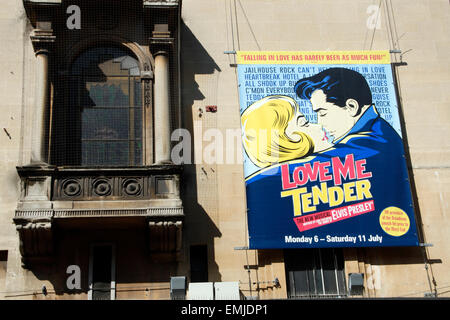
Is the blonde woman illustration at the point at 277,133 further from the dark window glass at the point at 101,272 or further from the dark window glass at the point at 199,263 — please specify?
the dark window glass at the point at 101,272

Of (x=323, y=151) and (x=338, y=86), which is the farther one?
→ (x=338, y=86)

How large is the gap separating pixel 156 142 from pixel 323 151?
4624 mm

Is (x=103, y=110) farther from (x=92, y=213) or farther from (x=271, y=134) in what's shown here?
(x=271, y=134)

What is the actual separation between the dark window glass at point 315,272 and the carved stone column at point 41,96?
6.99 meters

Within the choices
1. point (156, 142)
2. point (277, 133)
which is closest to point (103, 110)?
point (156, 142)

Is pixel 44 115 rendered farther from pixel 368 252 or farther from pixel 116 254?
pixel 368 252

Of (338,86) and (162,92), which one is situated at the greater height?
(338,86)

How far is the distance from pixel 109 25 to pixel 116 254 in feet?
21.3

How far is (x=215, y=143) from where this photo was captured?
18375mm

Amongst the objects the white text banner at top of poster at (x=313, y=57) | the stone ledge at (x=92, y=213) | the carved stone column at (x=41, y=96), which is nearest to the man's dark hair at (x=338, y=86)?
the white text banner at top of poster at (x=313, y=57)

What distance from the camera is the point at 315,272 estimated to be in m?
17.5

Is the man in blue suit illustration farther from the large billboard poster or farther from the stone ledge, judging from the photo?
the stone ledge

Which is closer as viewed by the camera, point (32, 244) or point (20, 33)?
point (32, 244)
